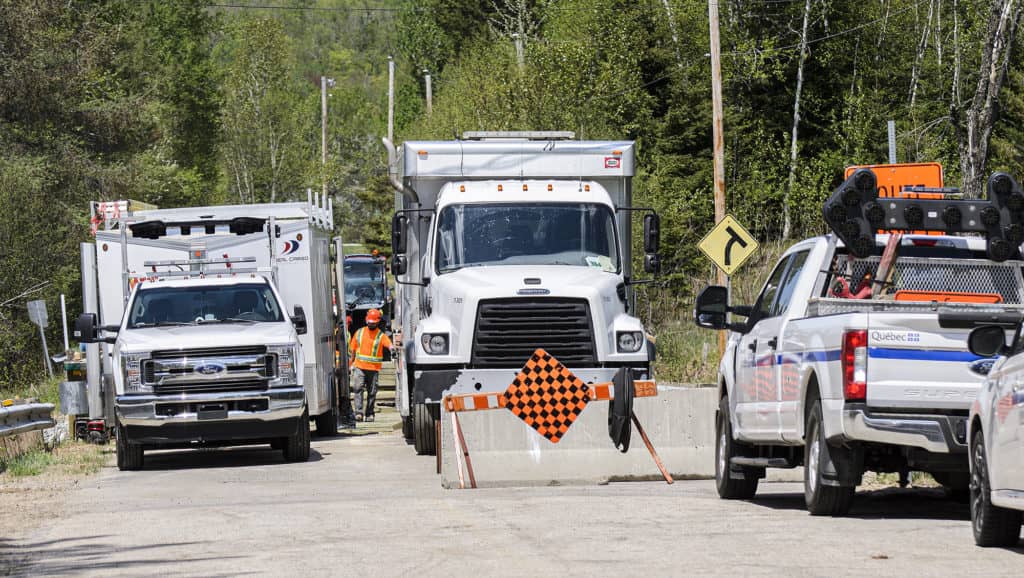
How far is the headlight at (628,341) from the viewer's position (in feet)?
60.5

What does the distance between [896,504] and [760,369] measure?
1.61 meters

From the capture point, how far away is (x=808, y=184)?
181 feet

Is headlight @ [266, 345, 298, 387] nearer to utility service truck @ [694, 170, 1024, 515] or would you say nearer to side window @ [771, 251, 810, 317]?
utility service truck @ [694, 170, 1024, 515]

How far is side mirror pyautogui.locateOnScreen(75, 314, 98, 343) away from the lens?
1973 centimetres

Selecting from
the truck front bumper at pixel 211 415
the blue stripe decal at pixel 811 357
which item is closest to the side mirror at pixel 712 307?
the blue stripe decal at pixel 811 357

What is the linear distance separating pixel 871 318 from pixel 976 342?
3.94ft

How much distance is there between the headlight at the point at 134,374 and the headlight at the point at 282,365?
1.43 meters

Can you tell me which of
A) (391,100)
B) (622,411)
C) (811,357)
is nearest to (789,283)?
(811,357)

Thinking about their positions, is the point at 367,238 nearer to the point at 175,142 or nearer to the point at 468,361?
the point at 175,142

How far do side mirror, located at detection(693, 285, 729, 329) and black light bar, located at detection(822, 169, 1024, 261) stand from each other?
57.2 inches

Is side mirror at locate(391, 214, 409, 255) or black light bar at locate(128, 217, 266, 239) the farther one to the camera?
black light bar at locate(128, 217, 266, 239)

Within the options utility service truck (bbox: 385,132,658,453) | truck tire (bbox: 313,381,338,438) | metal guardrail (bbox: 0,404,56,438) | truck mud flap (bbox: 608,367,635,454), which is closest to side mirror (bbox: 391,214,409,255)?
utility service truck (bbox: 385,132,658,453)

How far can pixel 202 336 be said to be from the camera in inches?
762

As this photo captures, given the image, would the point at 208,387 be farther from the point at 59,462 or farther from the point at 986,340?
the point at 986,340
